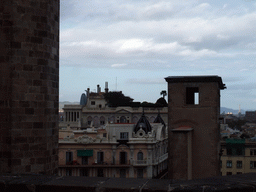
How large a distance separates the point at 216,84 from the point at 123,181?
52.8 feet

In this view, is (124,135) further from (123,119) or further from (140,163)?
(123,119)

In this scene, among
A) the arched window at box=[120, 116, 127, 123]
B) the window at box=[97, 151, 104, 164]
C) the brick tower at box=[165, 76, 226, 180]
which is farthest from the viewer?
the arched window at box=[120, 116, 127, 123]

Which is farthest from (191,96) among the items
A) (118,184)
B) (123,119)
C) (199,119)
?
(123,119)

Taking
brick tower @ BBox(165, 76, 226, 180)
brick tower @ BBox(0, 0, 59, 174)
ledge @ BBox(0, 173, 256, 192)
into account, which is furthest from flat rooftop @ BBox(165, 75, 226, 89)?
ledge @ BBox(0, 173, 256, 192)

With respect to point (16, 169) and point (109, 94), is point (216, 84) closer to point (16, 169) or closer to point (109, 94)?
point (16, 169)

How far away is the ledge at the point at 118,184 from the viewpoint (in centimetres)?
444

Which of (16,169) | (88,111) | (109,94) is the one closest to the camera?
(16,169)

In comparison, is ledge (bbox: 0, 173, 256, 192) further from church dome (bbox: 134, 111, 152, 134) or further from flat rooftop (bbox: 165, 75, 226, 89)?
church dome (bbox: 134, 111, 152, 134)

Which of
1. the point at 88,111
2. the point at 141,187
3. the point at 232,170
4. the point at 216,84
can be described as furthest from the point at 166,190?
the point at 88,111

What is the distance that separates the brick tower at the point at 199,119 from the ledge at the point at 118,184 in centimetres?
1457

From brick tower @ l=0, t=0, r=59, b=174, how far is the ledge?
3845 mm

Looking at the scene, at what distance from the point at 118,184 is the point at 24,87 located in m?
5.13

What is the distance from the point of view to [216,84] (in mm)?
20250

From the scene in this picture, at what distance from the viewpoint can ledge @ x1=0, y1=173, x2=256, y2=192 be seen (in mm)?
4438
